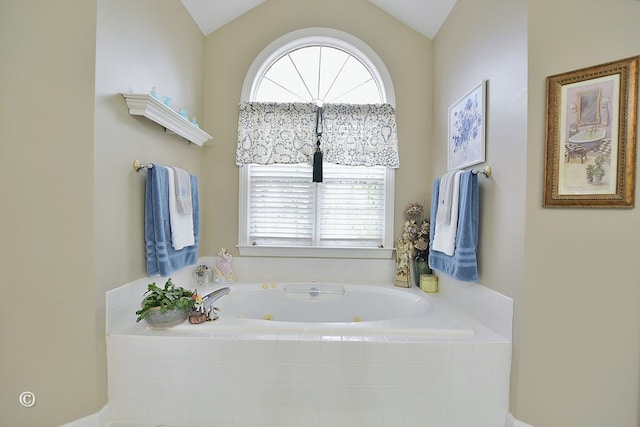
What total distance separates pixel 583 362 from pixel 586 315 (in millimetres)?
221

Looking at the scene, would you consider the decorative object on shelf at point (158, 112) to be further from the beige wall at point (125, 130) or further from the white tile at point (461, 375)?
the white tile at point (461, 375)

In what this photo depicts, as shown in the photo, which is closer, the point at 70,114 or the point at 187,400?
the point at 70,114

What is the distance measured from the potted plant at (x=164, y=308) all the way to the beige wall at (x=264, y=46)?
3.16ft

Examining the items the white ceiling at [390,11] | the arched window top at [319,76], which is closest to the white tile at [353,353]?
the arched window top at [319,76]

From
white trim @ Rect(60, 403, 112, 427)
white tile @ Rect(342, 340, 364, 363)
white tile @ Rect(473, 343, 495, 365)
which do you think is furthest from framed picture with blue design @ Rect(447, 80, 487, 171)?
white trim @ Rect(60, 403, 112, 427)

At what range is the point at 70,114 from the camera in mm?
1329

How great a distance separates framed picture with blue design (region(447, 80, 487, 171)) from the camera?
1.67 metres

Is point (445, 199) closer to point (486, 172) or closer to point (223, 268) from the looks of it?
point (486, 172)

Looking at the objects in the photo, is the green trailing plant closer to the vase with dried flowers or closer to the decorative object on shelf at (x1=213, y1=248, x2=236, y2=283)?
the decorative object on shelf at (x1=213, y1=248, x2=236, y2=283)

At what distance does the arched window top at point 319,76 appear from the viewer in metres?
2.52

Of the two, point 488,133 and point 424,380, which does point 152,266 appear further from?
point 488,133

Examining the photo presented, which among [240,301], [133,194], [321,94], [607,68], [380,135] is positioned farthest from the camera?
[321,94]

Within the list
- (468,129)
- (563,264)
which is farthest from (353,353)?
(468,129)

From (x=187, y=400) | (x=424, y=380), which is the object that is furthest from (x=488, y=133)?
(x=187, y=400)
